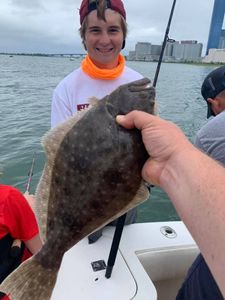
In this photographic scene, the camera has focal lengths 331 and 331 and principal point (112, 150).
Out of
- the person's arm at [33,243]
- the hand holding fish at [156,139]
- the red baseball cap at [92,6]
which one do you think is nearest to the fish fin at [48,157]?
the hand holding fish at [156,139]

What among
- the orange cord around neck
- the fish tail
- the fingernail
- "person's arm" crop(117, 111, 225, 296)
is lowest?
the fish tail

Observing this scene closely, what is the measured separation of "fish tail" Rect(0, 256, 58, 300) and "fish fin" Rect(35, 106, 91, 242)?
204 mm

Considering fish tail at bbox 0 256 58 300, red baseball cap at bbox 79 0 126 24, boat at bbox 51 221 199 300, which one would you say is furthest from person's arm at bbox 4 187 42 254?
red baseball cap at bbox 79 0 126 24

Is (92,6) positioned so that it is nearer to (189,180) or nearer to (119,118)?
(119,118)

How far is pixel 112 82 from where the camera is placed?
350cm

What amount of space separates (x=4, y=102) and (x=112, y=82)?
1672cm

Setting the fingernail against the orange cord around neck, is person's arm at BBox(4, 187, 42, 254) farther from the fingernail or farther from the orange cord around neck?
the orange cord around neck

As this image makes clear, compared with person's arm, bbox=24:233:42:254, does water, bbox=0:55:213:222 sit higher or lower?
lower

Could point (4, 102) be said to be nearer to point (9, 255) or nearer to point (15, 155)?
point (15, 155)

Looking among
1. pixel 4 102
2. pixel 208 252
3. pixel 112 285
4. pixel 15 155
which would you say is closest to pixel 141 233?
pixel 112 285

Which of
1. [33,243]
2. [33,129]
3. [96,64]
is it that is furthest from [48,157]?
[33,129]

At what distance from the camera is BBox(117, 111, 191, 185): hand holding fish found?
1613mm

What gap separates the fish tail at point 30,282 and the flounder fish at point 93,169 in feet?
0.67

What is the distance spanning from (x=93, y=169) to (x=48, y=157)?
31 centimetres
